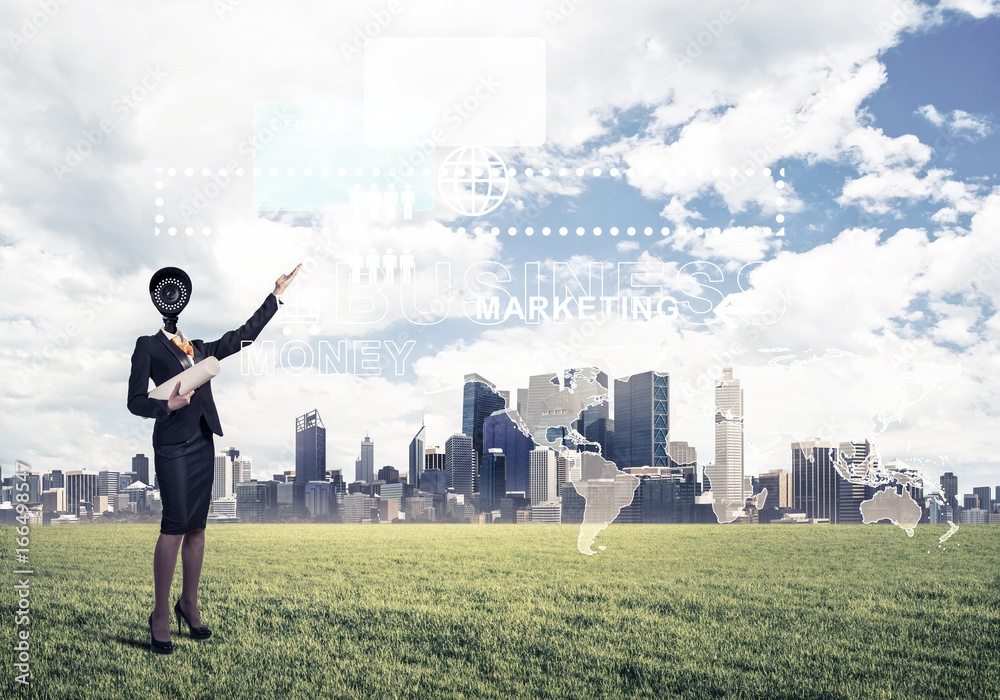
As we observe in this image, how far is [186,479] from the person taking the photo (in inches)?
266

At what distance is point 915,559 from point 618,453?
974cm

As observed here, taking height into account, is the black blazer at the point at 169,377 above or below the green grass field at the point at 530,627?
above

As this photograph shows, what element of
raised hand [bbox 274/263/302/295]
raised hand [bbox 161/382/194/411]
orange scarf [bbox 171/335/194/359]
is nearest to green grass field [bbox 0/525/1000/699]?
raised hand [bbox 161/382/194/411]

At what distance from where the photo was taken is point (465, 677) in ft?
23.2

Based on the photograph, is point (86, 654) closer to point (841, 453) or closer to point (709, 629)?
point (709, 629)

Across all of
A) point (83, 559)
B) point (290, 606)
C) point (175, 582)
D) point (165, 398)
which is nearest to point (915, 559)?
point (290, 606)

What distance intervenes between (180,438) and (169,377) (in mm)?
623

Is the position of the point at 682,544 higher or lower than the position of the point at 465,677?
lower

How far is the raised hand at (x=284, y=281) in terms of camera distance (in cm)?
716

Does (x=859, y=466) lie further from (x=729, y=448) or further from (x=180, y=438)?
(x=180, y=438)

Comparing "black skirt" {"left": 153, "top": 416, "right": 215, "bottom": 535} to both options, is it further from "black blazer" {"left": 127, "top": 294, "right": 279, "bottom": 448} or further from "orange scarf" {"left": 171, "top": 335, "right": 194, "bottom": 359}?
"orange scarf" {"left": 171, "top": 335, "right": 194, "bottom": 359}

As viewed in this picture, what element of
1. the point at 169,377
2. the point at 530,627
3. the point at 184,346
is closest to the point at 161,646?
the point at 169,377

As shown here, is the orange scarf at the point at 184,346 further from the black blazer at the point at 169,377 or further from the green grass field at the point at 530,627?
the green grass field at the point at 530,627

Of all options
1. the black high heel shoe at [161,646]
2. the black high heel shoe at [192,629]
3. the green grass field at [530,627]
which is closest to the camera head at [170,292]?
the black high heel shoe at [192,629]
